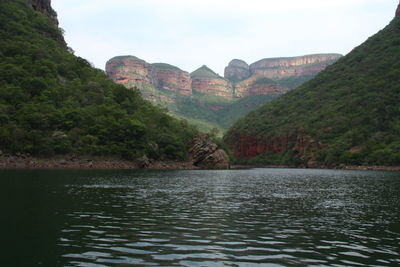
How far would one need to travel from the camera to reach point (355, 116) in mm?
156875

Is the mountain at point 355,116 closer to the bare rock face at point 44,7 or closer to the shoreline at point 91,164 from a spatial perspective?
the shoreline at point 91,164

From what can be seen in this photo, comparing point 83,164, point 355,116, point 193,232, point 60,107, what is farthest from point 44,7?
point 193,232

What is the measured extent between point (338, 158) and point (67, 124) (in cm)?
10882

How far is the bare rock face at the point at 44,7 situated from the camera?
162 meters

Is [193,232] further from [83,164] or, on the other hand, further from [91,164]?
[91,164]

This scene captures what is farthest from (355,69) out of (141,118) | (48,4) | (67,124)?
(48,4)

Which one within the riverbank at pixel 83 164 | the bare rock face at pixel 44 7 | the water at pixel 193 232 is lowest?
the water at pixel 193 232

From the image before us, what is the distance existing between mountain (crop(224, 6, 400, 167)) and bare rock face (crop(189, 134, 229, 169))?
4775 cm

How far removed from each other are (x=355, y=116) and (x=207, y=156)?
241 ft

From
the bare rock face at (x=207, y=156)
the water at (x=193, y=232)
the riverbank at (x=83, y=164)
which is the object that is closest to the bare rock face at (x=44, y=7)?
the riverbank at (x=83, y=164)

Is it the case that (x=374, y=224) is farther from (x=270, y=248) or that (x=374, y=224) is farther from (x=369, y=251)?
(x=270, y=248)

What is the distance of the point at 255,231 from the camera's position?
21266 mm

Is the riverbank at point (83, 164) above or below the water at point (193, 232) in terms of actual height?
above

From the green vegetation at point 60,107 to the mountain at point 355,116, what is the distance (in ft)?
204
